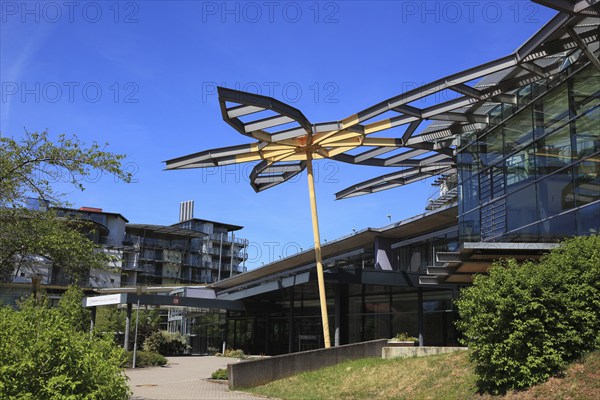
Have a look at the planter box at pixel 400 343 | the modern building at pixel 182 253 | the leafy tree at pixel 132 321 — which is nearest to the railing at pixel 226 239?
the modern building at pixel 182 253

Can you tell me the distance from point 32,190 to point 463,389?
445 inches

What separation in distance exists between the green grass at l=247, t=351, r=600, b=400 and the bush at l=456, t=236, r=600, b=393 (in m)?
0.41

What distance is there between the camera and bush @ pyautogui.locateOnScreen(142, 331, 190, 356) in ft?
156

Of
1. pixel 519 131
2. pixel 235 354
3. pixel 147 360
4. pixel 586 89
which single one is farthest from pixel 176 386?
pixel 235 354

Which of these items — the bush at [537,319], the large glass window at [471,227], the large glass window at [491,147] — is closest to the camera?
the bush at [537,319]

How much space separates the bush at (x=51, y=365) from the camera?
807cm

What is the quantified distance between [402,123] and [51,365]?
20.3 m

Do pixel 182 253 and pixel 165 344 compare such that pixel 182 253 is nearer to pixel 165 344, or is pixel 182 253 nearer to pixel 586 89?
pixel 165 344

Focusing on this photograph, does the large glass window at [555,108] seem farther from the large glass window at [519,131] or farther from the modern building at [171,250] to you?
the modern building at [171,250]

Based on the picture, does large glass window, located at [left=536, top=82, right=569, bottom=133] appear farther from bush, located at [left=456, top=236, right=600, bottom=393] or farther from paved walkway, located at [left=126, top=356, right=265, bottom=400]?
paved walkway, located at [left=126, top=356, right=265, bottom=400]

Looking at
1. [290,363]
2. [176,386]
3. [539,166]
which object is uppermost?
[539,166]

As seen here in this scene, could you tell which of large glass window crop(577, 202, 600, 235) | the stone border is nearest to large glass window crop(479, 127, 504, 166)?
large glass window crop(577, 202, 600, 235)

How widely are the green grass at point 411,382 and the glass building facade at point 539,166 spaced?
524 cm

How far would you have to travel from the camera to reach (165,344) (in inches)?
2045
